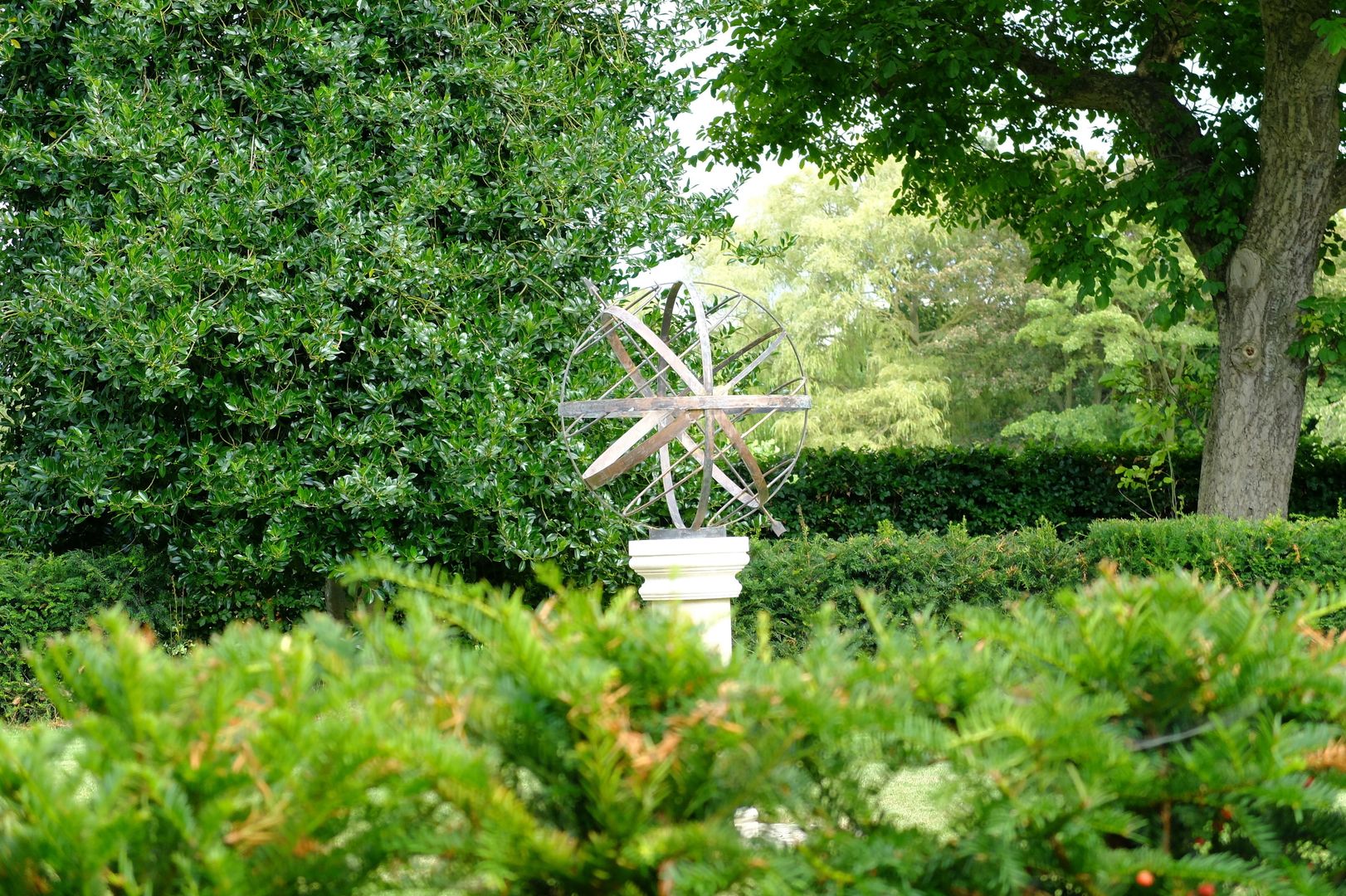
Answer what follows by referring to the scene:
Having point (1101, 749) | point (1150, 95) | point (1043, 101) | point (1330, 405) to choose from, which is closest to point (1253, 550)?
point (1150, 95)

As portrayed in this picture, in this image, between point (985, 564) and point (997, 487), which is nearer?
point (985, 564)

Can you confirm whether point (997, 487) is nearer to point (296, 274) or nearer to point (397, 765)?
point (296, 274)

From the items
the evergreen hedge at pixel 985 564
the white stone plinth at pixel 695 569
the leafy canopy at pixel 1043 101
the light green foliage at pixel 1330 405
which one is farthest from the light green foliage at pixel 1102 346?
the white stone plinth at pixel 695 569

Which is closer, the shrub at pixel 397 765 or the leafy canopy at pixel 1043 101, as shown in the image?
the shrub at pixel 397 765

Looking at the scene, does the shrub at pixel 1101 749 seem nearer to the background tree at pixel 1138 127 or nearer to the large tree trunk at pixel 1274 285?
the background tree at pixel 1138 127

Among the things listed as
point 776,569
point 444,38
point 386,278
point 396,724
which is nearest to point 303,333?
point 386,278

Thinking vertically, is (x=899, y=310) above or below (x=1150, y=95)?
below

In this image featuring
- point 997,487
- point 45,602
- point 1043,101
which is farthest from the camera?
point 997,487

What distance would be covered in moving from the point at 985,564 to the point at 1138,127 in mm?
5144

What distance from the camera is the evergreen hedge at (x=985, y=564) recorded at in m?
8.04

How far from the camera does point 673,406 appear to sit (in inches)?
212

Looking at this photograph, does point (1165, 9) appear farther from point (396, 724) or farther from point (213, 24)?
point (396, 724)

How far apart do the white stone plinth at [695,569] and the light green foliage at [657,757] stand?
3.11 m

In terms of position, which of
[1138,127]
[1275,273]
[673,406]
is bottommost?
[673,406]
